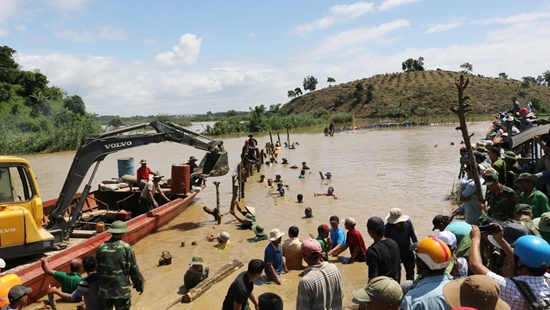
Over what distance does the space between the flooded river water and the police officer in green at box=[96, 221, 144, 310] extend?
76.4 inches

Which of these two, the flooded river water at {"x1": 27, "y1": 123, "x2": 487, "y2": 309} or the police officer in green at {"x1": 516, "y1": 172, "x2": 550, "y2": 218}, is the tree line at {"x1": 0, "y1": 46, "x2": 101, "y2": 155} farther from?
the police officer in green at {"x1": 516, "y1": 172, "x2": 550, "y2": 218}

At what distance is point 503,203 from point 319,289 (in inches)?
135

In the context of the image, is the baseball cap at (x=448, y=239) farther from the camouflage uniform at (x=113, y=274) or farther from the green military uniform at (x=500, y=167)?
the green military uniform at (x=500, y=167)

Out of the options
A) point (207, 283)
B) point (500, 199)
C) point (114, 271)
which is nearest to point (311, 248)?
point (114, 271)

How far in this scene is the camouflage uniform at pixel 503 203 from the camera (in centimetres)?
577

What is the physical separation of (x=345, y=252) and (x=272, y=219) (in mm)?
4323

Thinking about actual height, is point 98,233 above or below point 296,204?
above

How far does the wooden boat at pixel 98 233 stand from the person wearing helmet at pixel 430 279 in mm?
6594

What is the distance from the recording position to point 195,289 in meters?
7.27

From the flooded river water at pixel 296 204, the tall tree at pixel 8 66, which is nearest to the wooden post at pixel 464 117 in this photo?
the flooded river water at pixel 296 204

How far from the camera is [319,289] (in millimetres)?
4098

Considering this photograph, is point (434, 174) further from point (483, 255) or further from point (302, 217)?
point (483, 255)

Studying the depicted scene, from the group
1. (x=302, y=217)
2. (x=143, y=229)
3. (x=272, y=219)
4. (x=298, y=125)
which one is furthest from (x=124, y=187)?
(x=298, y=125)

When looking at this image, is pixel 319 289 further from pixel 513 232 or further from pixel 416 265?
pixel 513 232
